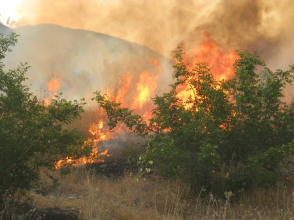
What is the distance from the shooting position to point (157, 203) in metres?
9.03

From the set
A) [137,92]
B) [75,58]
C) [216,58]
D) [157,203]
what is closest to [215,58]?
[216,58]

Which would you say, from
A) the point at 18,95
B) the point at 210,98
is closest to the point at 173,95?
the point at 210,98

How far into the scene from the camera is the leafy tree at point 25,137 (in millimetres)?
6270

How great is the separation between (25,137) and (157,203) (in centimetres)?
402

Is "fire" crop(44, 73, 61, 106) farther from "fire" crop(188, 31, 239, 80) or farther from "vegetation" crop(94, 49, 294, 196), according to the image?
"vegetation" crop(94, 49, 294, 196)

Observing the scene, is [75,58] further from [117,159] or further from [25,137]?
[25,137]

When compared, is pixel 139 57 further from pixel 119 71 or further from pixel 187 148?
pixel 187 148

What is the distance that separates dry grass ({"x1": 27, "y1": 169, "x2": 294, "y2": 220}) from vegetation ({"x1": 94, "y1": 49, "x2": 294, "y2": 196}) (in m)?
0.41

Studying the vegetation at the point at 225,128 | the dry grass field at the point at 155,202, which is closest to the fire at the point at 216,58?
the vegetation at the point at 225,128

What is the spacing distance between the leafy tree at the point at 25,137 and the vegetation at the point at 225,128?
2138mm

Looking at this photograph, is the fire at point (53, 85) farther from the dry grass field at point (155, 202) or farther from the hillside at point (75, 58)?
the dry grass field at point (155, 202)

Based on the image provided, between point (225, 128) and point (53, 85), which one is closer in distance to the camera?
point (225, 128)

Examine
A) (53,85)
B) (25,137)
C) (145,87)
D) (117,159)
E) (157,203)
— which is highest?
(53,85)

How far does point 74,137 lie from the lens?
693 cm
